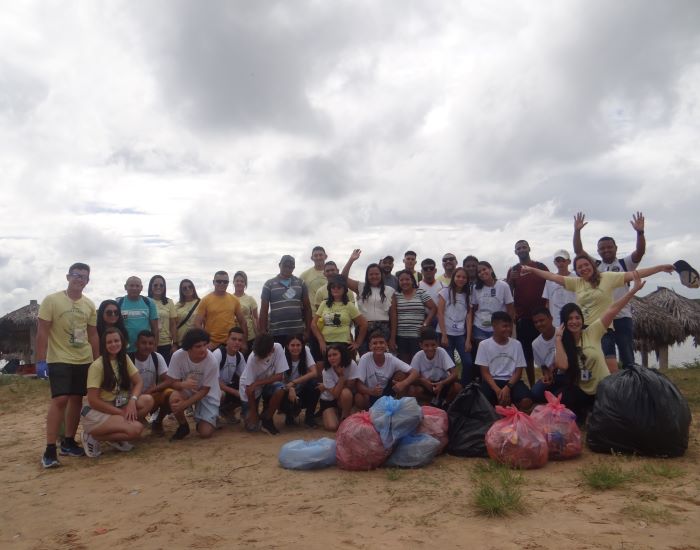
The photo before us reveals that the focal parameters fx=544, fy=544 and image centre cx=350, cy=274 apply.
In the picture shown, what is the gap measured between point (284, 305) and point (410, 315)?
4.90ft

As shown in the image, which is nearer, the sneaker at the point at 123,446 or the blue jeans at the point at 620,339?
the sneaker at the point at 123,446

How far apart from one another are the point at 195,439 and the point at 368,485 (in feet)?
8.36

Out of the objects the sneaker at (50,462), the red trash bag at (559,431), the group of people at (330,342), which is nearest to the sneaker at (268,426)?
the group of people at (330,342)

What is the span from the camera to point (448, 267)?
22.5 feet

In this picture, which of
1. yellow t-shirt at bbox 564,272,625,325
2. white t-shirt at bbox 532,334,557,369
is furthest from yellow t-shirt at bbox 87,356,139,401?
yellow t-shirt at bbox 564,272,625,325

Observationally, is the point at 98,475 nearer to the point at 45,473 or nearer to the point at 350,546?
the point at 45,473

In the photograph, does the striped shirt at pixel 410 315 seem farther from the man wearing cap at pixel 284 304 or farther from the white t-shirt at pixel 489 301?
the man wearing cap at pixel 284 304

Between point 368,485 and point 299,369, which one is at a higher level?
point 299,369

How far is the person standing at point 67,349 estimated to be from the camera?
488 cm

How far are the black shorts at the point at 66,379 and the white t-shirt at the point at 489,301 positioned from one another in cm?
412

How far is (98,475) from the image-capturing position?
4602 millimetres

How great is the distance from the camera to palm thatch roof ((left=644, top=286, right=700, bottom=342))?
573 inches

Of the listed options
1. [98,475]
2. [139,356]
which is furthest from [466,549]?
[139,356]

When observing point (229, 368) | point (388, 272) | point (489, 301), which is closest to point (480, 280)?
point (489, 301)
